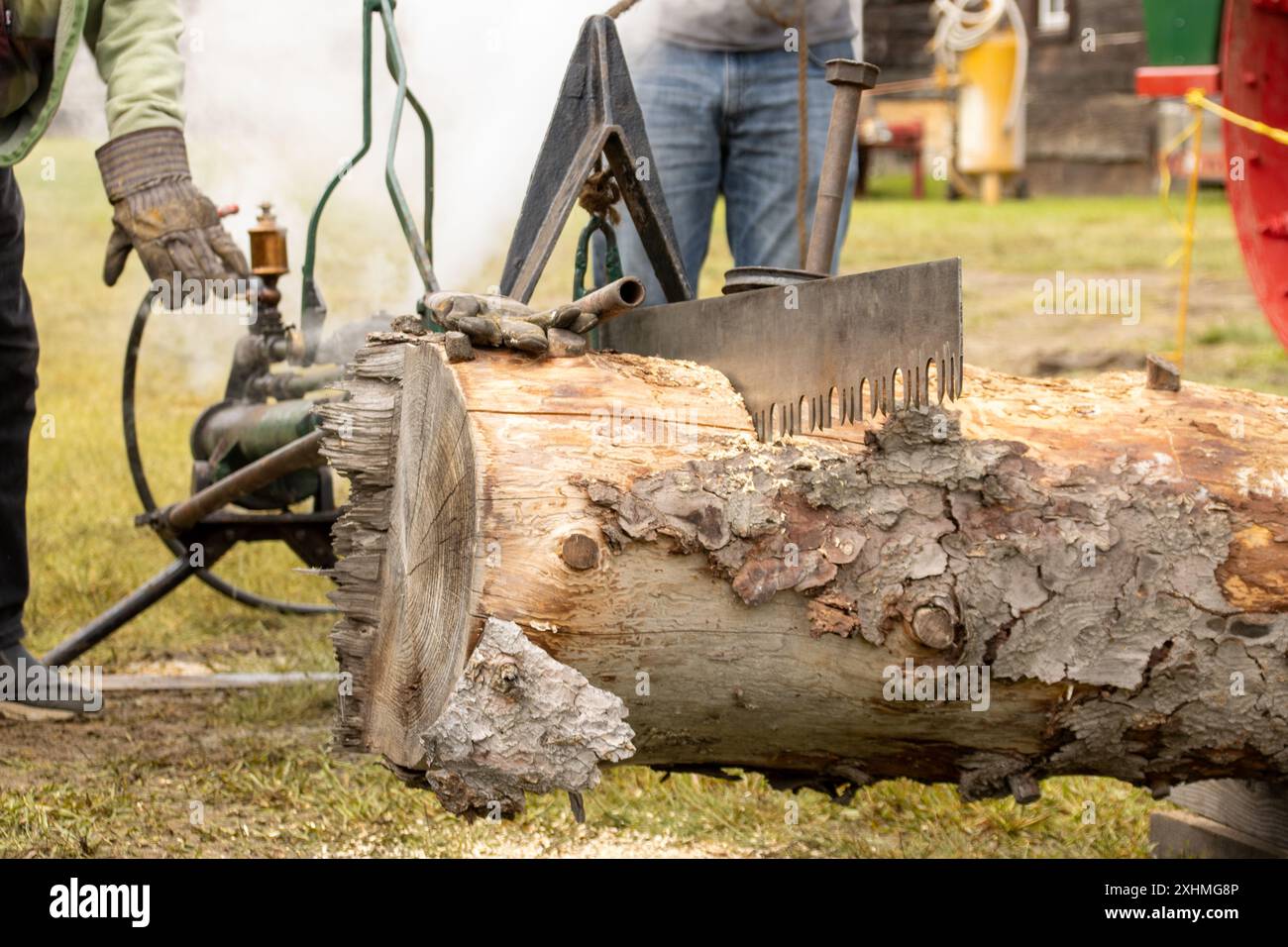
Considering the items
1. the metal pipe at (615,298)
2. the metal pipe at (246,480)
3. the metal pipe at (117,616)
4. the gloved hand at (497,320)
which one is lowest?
the metal pipe at (117,616)

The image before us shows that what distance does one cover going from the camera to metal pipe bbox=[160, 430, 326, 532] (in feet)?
10.5

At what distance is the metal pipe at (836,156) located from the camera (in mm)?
2457

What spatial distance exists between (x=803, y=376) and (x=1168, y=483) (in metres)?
0.58

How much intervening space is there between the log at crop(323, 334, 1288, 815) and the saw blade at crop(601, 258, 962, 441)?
51 millimetres

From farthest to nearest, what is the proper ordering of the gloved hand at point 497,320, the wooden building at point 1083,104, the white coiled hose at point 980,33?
the wooden building at point 1083,104
the white coiled hose at point 980,33
the gloved hand at point 497,320

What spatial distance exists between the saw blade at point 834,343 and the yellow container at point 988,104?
14.9 metres

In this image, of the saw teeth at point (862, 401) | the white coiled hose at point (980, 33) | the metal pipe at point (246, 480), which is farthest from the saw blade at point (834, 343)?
the white coiled hose at point (980, 33)

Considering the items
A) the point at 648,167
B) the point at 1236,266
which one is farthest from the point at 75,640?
the point at 1236,266

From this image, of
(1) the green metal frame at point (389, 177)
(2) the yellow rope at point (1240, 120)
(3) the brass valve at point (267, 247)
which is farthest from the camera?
(2) the yellow rope at point (1240, 120)

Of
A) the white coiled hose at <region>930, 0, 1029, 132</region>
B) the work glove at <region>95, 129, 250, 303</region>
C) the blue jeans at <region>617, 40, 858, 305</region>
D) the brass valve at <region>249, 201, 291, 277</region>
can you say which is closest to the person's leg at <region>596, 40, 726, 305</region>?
the blue jeans at <region>617, 40, 858, 305</region>

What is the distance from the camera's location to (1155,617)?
2219mm

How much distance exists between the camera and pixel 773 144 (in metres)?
3.73

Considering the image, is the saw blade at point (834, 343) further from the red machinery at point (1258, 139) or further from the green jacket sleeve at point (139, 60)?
the red machinery at point (1258, 139)

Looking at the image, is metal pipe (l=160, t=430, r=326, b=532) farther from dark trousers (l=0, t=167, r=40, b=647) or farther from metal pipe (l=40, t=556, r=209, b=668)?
dark trousers (l=0, t=167, r=40, b=647)
